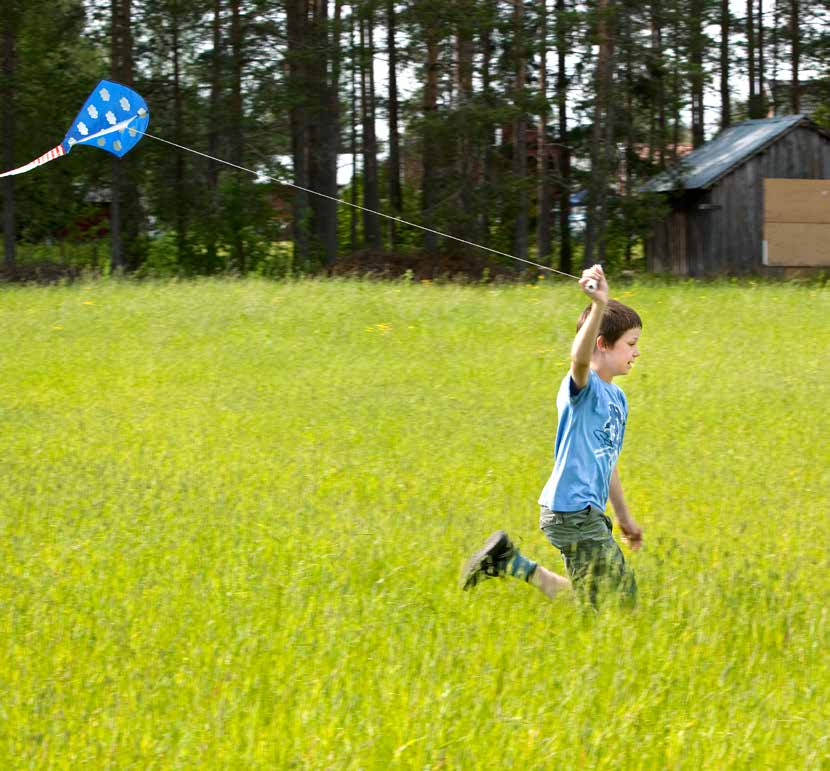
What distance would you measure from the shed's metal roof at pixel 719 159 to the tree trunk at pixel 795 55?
558 cm

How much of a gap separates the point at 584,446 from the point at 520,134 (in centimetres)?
2491

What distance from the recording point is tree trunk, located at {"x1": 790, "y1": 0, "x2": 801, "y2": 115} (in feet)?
120

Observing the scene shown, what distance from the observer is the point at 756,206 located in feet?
99.5

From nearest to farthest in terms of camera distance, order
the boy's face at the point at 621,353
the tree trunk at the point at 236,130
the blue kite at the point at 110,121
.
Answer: the boy's face at the point at 621,353, the blue kite at the point at 110,121, the tree trunk at the point at 236,130

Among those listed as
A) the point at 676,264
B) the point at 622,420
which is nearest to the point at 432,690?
the point at 622,420

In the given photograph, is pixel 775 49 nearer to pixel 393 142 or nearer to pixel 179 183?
pixel 393 142

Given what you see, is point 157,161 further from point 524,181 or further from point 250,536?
point 250,536

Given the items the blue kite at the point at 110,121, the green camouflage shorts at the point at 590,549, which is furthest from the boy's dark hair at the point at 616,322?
the blue kite at the point at 110,121

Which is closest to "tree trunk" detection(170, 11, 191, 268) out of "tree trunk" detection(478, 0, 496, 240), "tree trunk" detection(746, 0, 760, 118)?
"tree trunk" detection(478, 0, 496, 240)

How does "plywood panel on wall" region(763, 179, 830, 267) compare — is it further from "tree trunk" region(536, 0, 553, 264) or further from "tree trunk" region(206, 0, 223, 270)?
"tree trunk" region(206, 0, 223, 270)

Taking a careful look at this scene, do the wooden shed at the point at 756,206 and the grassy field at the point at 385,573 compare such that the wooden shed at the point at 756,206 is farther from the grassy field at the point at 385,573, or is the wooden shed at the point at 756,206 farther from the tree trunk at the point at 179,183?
the grassy field at the point at 385,573

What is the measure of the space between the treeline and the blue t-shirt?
71.1 feet

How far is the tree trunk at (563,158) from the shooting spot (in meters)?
27.1

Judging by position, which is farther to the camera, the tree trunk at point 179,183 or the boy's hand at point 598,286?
the tree trunk at point 179,183
